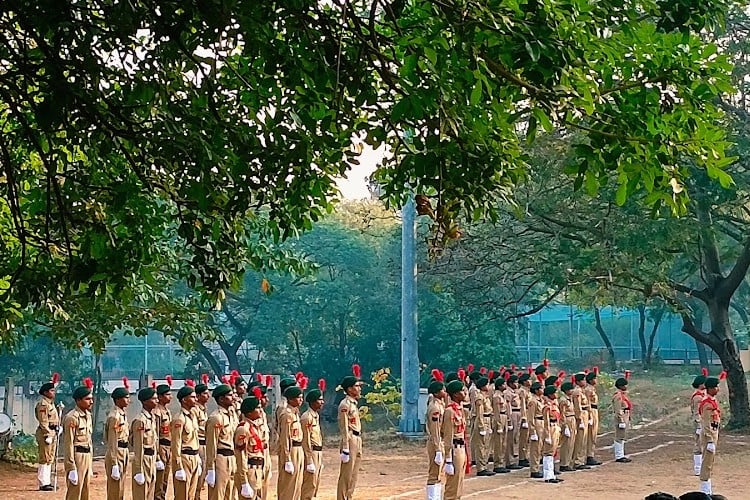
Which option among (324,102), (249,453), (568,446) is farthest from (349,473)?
(324,102)

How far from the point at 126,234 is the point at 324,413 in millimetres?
19581

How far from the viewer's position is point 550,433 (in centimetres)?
1359

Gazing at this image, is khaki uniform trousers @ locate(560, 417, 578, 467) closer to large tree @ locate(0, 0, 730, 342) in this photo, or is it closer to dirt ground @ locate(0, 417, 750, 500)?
dirt ground @ locate(0, 417, 750, 500)

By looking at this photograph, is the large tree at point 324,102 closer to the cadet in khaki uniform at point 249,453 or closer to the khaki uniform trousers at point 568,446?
the cadet in khaki uniform at point 249,453

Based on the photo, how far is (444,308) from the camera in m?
24.0

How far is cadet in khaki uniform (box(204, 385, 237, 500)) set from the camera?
10.5 metres

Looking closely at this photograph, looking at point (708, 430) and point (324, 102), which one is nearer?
point (324, 102)

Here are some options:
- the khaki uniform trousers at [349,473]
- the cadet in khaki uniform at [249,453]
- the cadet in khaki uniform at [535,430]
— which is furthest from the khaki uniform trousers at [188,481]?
the cadet in khaki uniform at [535,430]

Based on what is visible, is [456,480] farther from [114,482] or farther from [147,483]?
[114,482]

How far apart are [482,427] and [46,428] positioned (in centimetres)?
564

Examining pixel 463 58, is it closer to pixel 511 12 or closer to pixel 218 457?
pixel 511 12

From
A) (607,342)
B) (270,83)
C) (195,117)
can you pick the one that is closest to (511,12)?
(270,83)

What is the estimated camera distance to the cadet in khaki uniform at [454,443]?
11.3 m

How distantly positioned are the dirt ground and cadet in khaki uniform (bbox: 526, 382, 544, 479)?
0.68 feet
